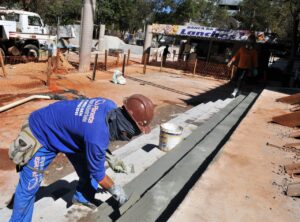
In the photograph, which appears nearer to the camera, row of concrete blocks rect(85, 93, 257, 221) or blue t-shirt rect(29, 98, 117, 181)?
blue t-shirt rect(29, 98, 117, 181)

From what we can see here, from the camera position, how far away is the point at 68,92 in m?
10.3

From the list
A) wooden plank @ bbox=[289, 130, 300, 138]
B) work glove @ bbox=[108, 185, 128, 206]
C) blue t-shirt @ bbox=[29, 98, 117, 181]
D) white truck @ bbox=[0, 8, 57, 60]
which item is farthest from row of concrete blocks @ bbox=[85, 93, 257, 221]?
white truck @ bbox=[0, 8, 57, 60]

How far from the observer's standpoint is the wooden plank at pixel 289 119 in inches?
221

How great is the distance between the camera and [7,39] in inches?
632

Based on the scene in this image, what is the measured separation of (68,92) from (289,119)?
272 inches

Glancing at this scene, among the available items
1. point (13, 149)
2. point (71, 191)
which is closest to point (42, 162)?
point (13, 149)

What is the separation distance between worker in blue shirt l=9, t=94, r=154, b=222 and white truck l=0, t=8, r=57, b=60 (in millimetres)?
14622

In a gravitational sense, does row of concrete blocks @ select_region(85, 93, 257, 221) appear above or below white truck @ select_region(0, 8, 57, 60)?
below

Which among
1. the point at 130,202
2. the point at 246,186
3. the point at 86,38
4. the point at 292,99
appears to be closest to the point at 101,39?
the point at 86,38

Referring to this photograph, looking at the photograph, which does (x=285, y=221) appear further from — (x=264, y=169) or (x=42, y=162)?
(x=42, y=162)

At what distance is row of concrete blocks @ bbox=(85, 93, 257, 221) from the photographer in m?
2.85

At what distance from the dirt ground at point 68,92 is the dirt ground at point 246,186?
2.63m

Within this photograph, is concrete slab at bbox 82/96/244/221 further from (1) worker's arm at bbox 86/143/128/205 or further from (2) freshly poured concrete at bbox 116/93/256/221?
(1) worker's arm at bbox 86/143/128/205

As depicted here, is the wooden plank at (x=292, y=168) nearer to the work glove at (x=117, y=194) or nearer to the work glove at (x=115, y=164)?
the work glove at (x=115, y=164)
